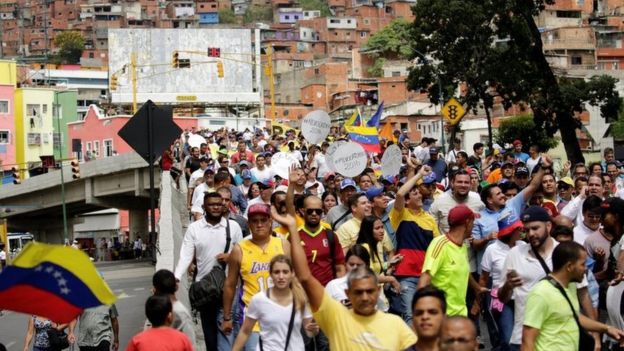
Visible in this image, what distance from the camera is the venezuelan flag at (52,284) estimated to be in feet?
24.5

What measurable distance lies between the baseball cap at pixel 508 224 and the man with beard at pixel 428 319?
13.7 ft

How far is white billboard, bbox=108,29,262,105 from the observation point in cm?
11375

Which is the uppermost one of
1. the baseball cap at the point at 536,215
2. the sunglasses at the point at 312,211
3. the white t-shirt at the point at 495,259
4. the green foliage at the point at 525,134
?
the baseball cap at the point at 536,215

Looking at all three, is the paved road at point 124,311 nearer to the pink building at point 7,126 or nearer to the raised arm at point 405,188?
the raised arm at point 405,188

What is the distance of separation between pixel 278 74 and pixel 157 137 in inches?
5349

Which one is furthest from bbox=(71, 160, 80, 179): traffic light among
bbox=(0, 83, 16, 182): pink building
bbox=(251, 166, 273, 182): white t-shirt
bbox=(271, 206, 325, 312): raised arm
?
bbox=(0, 83, 16, 182): pink building

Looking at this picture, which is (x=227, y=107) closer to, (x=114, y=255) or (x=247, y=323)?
(x=114, y=255)

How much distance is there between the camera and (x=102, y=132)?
94.8 meters

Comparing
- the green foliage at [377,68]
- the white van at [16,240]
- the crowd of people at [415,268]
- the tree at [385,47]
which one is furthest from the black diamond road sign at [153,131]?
the tree at [385,47]

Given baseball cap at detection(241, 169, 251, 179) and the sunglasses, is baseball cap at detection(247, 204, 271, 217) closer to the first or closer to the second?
the sunglasses

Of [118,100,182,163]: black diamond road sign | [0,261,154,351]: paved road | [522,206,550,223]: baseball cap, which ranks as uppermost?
[118,100,182,163]: black diamond road sign

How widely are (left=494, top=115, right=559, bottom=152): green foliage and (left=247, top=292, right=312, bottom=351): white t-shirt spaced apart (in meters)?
27.3

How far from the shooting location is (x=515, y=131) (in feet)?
204

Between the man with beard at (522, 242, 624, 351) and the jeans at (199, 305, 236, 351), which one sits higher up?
the man with beard at (522, 242, 624, 351)
